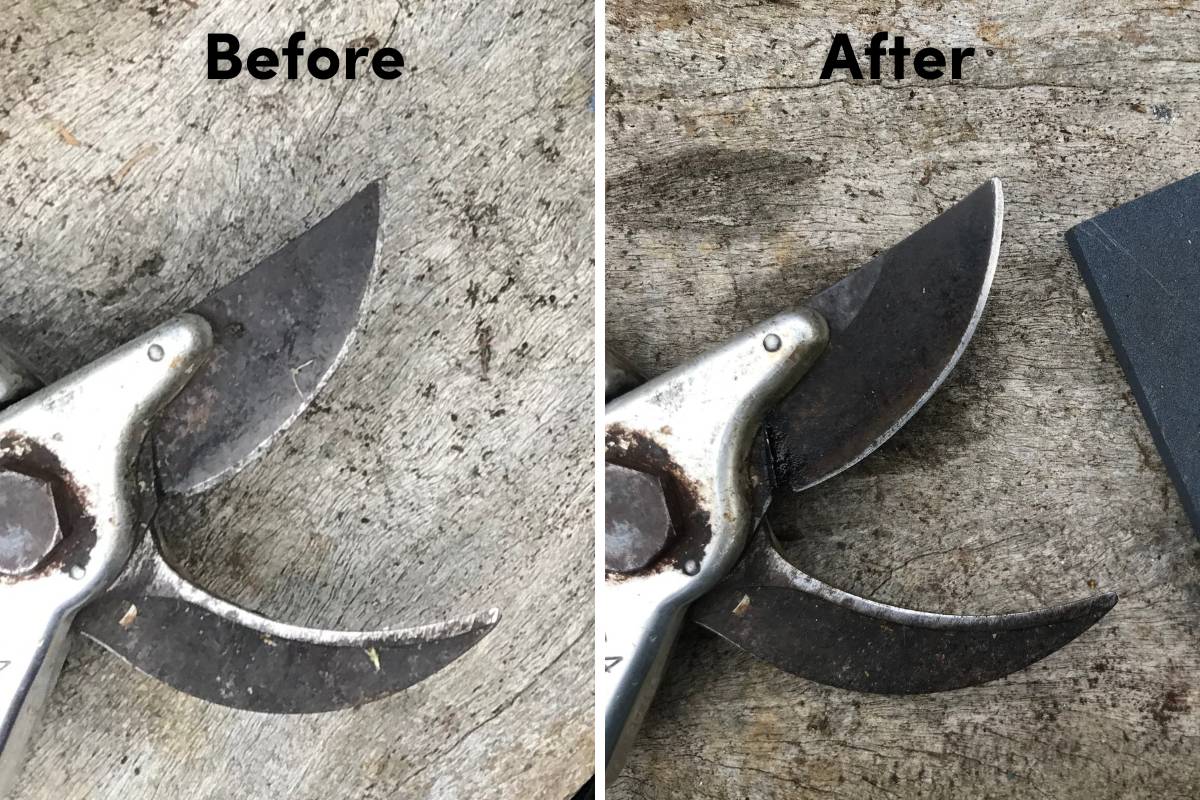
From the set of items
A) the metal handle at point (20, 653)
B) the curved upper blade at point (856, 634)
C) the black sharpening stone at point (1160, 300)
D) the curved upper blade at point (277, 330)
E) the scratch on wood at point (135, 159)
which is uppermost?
the scratch on wood at point (135, 159)

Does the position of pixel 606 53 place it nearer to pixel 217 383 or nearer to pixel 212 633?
pixel 217 383

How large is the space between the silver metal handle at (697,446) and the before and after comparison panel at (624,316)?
0.13 m

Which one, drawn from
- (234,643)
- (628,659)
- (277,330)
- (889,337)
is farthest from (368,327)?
(889,337)

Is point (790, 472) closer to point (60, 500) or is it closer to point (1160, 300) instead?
point (1160, 300)

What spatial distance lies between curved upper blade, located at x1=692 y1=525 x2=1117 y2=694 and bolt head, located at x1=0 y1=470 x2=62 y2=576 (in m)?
0.67

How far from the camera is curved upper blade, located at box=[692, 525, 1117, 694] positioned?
39.3 inches

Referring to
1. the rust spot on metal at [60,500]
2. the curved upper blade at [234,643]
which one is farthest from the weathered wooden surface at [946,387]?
the rust spot on metal at [60,500]

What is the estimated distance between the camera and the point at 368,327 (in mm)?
1133

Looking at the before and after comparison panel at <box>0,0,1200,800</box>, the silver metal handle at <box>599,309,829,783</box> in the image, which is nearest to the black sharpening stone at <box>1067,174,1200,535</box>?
the before and after comparison panel at <box>0,0,1200,800</box>

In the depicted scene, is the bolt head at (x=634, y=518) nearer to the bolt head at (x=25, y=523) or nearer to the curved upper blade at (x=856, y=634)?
the curved upper blade at (x=856, y=634)

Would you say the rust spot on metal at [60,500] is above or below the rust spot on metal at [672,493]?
above

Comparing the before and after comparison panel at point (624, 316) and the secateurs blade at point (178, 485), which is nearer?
the secateurs blade at point (178, 485)

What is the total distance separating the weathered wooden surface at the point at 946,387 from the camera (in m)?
1.13

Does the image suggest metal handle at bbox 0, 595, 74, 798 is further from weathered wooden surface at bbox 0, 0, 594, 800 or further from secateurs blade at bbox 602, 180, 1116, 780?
secateurs blade at bbox 602, 180, 1116, 780
